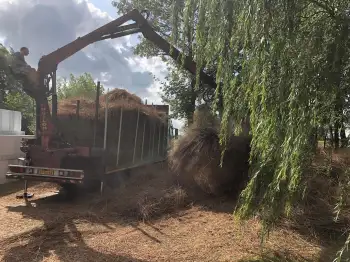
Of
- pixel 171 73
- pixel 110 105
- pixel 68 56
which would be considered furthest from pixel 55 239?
pixel 171 73

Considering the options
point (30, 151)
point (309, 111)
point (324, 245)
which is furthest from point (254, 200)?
point (30, 151)

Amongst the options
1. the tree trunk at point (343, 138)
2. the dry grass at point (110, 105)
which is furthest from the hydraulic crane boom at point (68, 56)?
the tree trunk at point (343, 138)

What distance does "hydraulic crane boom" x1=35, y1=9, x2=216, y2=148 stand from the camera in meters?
9.29

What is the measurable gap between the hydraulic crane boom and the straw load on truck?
487 millimetres

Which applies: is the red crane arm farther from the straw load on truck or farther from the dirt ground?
the dirt ground

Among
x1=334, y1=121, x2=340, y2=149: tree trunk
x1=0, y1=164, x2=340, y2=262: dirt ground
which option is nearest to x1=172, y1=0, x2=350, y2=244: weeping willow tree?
x1=334, y1=121, x2=340, y2=149: tree trunk

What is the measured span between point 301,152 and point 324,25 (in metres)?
1.41

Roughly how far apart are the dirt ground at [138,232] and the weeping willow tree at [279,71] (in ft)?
3.45

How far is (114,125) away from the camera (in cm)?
981

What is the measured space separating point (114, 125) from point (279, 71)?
6143 millimetres

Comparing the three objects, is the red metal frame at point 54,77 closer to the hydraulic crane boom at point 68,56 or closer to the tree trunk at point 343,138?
the hydraulic crane boom at point 68,56

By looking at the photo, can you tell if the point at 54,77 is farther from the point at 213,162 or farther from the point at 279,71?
the point at 279,71

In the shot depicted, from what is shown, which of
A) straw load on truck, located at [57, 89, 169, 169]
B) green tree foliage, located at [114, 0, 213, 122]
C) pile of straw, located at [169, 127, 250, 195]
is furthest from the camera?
green tree foliage, located at [114, 0, 213, 122]

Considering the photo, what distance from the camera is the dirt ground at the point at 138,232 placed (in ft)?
17.6
